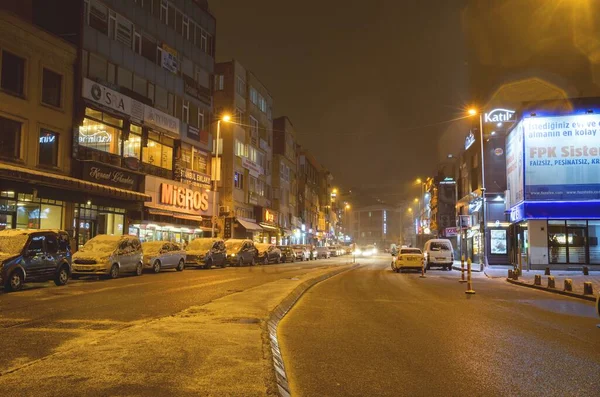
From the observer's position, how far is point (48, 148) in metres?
27.6

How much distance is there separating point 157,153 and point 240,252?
9.41 m

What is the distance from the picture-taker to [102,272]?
22.1 m

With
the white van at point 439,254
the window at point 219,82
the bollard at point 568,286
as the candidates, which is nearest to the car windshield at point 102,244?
the bollard at point 568,286

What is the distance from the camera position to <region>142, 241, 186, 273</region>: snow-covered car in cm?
2733

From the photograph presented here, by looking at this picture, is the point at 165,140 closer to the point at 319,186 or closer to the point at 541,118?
the point at 541,118

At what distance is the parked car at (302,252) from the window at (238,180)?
7.90m

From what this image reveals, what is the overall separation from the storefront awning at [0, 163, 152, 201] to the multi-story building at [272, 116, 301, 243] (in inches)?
1383

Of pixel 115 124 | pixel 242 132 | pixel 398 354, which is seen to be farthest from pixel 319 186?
pixel 398 354

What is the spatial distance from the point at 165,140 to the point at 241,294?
26.9 m

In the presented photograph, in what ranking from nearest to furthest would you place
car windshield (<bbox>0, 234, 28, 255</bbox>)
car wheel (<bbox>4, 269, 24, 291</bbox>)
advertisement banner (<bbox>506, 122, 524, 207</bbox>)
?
car wheel (<bbox>4, 269, 24, 291</bbox>), car windshield (<bbox>0, 234, 28, 255</bbox>), advertisement banner (<bbox>506, 122, 524, 207</bbox>)

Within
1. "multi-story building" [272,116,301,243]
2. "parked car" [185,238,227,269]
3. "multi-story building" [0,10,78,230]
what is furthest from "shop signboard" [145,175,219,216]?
"multi-story building" [272,116,301,243]

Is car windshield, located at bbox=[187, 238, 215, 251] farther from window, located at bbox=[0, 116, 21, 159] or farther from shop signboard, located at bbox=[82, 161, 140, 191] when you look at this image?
window, located at bbox=[0, 116, 21, 159]

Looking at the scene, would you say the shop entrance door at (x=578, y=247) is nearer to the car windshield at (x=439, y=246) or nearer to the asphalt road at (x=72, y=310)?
the car windshield at (x=439, y=246)

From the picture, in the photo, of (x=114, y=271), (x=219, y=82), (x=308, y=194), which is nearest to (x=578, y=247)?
(x=114, y=271)
